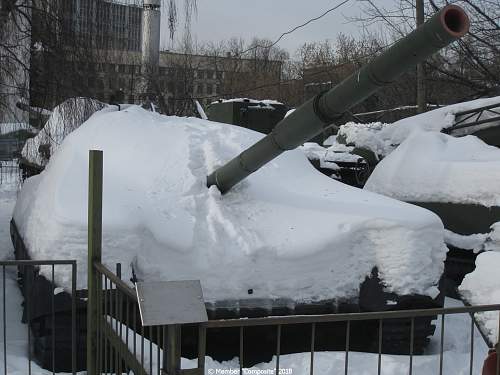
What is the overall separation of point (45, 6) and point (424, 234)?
3.95 meters

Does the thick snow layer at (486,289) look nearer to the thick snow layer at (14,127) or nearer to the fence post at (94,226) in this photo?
the fence post at (94,226)

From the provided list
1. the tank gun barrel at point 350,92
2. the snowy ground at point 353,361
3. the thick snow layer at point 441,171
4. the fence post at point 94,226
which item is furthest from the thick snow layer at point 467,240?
the fence post at point 94,226

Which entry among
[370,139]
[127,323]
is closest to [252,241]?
[127,323]

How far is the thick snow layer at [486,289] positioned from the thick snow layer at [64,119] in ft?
13.7

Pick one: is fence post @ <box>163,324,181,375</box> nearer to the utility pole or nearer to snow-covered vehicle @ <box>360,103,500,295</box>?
snow-covered vehicle @ <box>360,103,500,295</box>

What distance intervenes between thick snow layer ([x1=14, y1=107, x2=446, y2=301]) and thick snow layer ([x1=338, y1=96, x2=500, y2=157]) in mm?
4003

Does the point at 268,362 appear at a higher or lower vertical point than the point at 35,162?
lower

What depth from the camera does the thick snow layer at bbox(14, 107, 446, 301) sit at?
4.52m

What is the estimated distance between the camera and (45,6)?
5.74 metres

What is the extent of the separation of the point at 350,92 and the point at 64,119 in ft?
11.8

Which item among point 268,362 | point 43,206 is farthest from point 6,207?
point 268,362

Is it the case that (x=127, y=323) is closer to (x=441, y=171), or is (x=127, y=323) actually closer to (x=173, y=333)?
(x=173, y=333)

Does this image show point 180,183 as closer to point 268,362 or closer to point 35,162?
point 268,362

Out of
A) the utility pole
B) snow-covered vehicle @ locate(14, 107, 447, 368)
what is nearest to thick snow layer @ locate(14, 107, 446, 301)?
snow-covered vehicle @ locate(14, 107, 447, 368)
